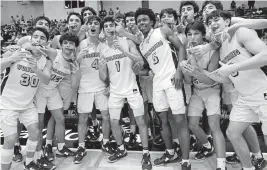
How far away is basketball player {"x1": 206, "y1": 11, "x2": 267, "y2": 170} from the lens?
260 cm

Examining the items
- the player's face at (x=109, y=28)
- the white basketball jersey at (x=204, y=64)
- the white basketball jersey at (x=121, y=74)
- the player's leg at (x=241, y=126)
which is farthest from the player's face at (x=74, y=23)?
the player's leg at (x=241, y=126)

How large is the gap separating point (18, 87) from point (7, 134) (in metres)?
0.58

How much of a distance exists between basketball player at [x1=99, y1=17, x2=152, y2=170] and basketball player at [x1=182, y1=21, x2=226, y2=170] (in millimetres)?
725

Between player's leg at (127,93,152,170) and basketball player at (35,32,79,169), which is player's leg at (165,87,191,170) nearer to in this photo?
player's leg at (127,93,152,170)

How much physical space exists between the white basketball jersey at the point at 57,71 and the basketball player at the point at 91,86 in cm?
22

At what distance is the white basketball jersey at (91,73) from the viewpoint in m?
3.91

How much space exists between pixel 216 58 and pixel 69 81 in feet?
7.36

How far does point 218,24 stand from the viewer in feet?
9.55

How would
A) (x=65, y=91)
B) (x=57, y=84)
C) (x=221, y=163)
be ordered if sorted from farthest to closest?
(x=65, y=91) → (x=57, y=84) → (x=221, y=163)

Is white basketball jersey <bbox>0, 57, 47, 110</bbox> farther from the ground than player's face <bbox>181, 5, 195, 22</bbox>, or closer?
closer

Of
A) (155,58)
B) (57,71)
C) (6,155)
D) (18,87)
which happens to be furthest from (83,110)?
(155,58)

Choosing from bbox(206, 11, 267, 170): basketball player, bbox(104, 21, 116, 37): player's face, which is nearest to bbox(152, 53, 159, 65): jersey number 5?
bbox(104, 21, 116, 37): player's face

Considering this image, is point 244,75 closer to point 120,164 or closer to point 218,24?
point 218,24

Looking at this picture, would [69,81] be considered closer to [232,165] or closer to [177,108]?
[177,108]
